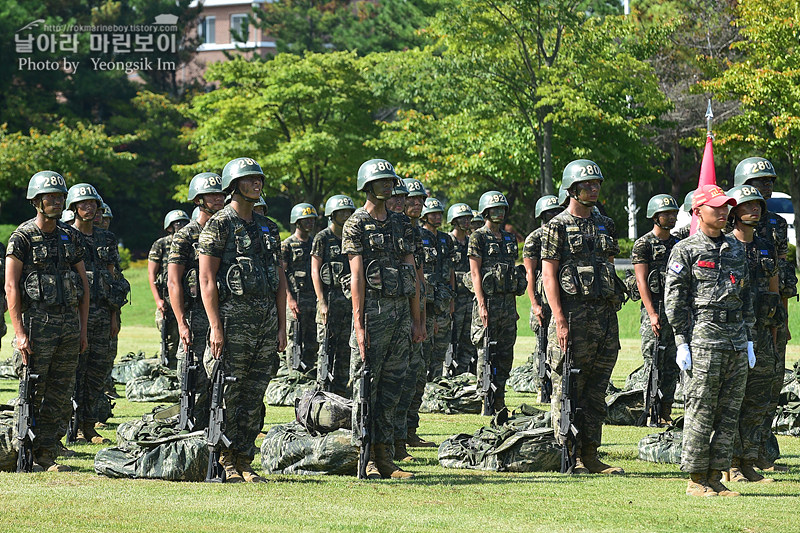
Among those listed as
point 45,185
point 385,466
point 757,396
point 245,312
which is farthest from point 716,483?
point 45,185

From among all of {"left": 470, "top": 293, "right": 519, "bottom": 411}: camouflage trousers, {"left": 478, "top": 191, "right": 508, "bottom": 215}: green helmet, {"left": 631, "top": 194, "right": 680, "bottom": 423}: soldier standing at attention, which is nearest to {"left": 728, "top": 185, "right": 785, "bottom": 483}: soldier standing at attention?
{"left": 631, "top": 194, "right": 680, "bottom": 423}: soldier standing at attention

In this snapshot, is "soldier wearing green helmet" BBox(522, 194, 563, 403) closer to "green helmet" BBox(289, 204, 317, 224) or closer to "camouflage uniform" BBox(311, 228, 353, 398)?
"camouflage uniform" BBox(311, 228, 353, 398)

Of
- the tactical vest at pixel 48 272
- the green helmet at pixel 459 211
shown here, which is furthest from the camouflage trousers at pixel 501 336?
the tactical vest at pixel 48 272

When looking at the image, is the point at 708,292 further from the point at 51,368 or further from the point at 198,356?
the point at 51,368

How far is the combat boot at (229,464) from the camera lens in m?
8.88

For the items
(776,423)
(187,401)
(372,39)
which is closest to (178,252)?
(187,401)

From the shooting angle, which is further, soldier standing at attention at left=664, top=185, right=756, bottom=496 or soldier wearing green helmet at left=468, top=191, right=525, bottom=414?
soldier wearing green helmet at left=468, top=191, right=525, bottom=414

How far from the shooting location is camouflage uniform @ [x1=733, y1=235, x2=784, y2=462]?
354 inches

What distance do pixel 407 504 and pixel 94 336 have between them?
5.16 m

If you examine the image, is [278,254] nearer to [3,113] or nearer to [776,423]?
[776,423]

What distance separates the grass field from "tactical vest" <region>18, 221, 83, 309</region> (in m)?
1.45

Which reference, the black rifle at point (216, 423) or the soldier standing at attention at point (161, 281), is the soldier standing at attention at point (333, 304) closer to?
the soldier standing at attention at point (161, 281)

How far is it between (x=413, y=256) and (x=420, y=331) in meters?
0.63

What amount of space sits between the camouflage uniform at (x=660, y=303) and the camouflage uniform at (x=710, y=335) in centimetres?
406
